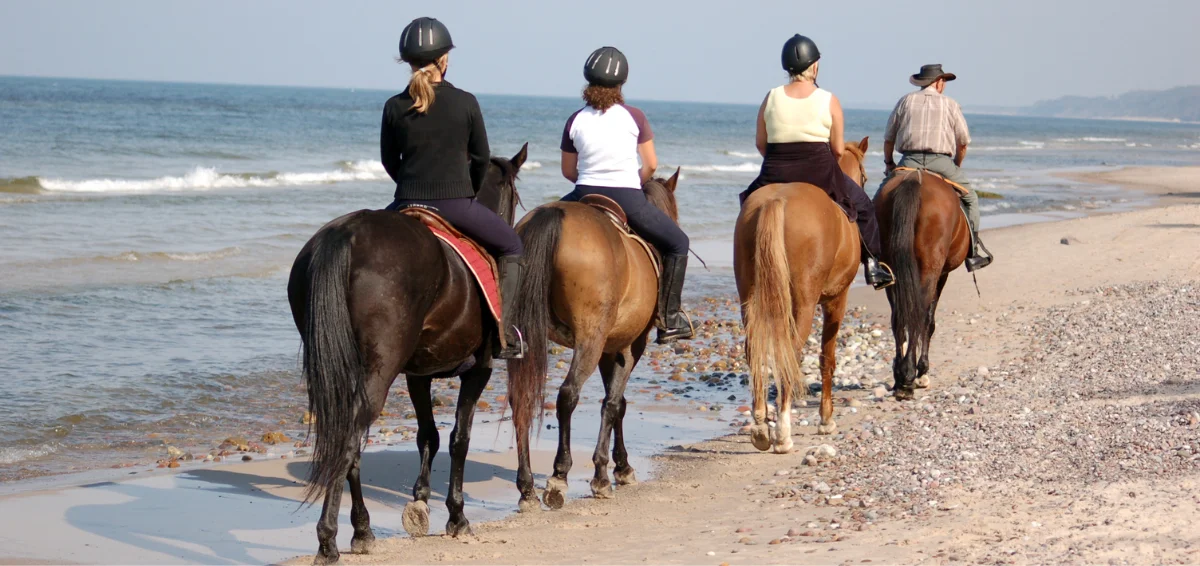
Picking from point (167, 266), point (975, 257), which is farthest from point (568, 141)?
point (167, 266)

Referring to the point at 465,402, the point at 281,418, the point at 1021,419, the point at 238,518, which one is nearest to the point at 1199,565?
the point at 1021,419

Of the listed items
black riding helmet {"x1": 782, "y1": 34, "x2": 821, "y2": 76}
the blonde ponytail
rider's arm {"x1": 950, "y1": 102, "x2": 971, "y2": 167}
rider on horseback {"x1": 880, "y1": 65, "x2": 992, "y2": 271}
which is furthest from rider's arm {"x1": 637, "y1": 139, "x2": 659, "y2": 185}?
rider's arm {"x1": 950, "y1": 102, "x2": 971, "y2": 167}

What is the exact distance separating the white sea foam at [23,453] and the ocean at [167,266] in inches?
0.7

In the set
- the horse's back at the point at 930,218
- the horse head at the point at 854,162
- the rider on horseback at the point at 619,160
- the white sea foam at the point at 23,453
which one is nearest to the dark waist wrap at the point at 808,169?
the horse head at the point at 854,162

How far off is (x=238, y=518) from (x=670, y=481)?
2601 millimetres

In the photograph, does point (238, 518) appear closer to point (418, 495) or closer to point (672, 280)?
point (418, 495)

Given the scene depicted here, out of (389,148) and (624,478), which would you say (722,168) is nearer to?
(624,478)

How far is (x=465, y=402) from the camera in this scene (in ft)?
20.0

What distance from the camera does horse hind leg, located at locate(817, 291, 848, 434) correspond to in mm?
8031

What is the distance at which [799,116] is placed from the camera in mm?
7625

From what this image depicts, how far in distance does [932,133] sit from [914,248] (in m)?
1.10

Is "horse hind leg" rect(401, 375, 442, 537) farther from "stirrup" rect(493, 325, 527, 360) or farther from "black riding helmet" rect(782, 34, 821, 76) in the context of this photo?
"black riding helmet" rect(782, 34, 821, 76)

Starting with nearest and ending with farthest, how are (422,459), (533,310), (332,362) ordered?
(332,362) < (422,459) < (533,310)

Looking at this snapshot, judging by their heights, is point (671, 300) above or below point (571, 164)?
below
